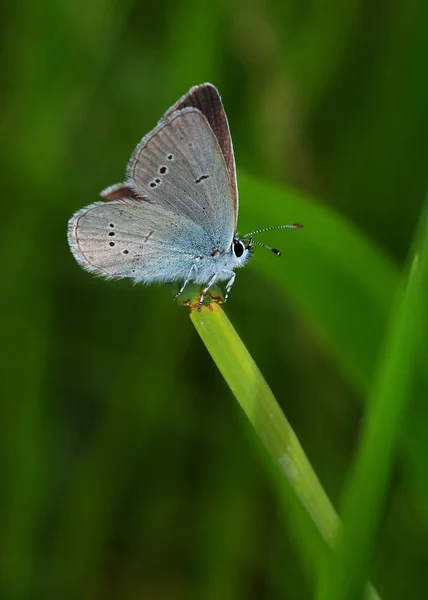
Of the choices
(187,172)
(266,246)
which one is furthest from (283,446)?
(187,172)

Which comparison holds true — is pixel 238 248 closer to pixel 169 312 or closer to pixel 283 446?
pixel 169 312

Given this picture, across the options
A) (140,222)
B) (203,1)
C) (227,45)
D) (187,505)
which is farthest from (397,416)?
(227,45)

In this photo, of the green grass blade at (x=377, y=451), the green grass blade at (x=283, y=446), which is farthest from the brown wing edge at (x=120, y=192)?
the green grass blade at (x=377, y=451)

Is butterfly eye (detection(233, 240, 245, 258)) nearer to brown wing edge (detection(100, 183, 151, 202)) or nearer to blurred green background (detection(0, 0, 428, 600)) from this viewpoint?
blurred green background (detection(0, 0, 428, 600))

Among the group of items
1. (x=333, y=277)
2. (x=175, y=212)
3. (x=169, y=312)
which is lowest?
(x=169, y=312)

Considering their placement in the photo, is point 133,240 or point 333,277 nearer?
point 333,277

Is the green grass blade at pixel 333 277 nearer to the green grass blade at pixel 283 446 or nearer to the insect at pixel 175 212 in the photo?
the insect at pixel 175 212

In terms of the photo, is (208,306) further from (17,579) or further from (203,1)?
(203,1)
